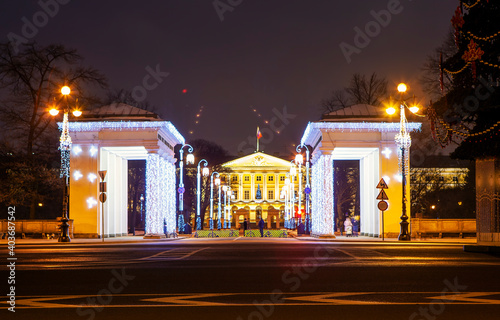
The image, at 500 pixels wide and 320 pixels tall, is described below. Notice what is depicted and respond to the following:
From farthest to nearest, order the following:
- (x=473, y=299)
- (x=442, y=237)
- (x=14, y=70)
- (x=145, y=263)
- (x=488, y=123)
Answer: (x=14, y=70), (x=442, y=237), (x=488, y=123), (x=145, y=263), (x=473, y=299)

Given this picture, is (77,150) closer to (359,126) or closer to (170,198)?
(170,198)

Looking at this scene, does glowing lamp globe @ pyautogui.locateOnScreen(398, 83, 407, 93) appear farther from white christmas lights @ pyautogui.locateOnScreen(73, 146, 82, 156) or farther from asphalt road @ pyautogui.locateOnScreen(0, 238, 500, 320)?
white christmas lights @ pyautogui.locateOnScreen(73, 146, 82, 156)

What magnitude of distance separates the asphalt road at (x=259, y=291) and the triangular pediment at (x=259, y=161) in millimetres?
122424

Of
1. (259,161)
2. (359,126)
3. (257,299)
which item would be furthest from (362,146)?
(259,161)

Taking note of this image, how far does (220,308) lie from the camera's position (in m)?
9.27

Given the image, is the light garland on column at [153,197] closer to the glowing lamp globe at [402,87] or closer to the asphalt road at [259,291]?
the glowing lamp globe at [402,87]

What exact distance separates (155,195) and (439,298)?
37.6 metres

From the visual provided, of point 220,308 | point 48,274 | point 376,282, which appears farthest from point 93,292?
point 376,282

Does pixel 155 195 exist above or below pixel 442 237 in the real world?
above

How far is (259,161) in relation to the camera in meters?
143

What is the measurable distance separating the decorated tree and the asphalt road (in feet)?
23.5

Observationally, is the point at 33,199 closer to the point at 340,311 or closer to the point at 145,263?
the point at 145,263

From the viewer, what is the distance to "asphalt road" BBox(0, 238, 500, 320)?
8.88m

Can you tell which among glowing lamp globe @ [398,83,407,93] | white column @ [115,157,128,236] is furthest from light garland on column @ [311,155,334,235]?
white column @ [115,157,128,236]
